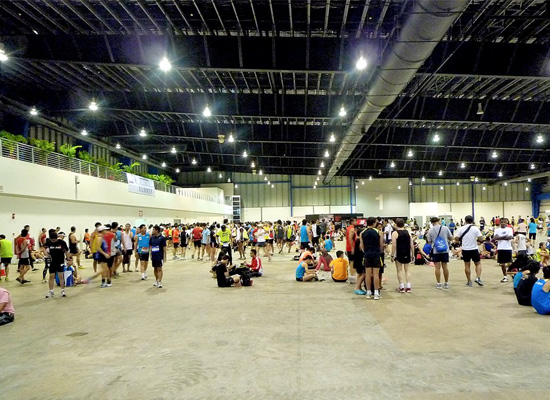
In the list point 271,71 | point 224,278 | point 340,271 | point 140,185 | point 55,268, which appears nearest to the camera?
point 55,268

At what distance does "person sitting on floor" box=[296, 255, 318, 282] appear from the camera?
480 inches

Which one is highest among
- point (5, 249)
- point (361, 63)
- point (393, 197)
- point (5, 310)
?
point (361, 63)

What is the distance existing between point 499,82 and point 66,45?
15.5 metres

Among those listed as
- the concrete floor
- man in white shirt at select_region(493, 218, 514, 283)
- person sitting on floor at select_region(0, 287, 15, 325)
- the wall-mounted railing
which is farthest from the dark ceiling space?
person sitting on floor at select_region(0, 287, 15, 325)

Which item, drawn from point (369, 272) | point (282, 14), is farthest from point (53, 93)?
point (369, 272)

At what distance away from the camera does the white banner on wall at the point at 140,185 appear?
2806 cm

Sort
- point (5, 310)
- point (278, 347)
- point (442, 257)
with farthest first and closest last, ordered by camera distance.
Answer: point (442, 257) < point (5, 310) < point (278, 347)

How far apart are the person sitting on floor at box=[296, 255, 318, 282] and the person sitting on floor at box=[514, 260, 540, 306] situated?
5551mm

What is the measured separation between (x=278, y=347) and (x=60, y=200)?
19.8 m

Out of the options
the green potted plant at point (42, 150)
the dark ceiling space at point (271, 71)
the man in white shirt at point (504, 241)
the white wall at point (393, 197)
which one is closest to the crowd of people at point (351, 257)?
the man in white shirt at point (504, 241)

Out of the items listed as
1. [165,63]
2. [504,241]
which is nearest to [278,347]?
[504,241]

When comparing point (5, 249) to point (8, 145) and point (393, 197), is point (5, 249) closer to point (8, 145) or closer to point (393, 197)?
point (8, 145)

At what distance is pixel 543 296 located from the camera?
7.19 m

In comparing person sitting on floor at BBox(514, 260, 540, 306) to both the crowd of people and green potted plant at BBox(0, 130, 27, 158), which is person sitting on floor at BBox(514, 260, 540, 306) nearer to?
the crowd of people
